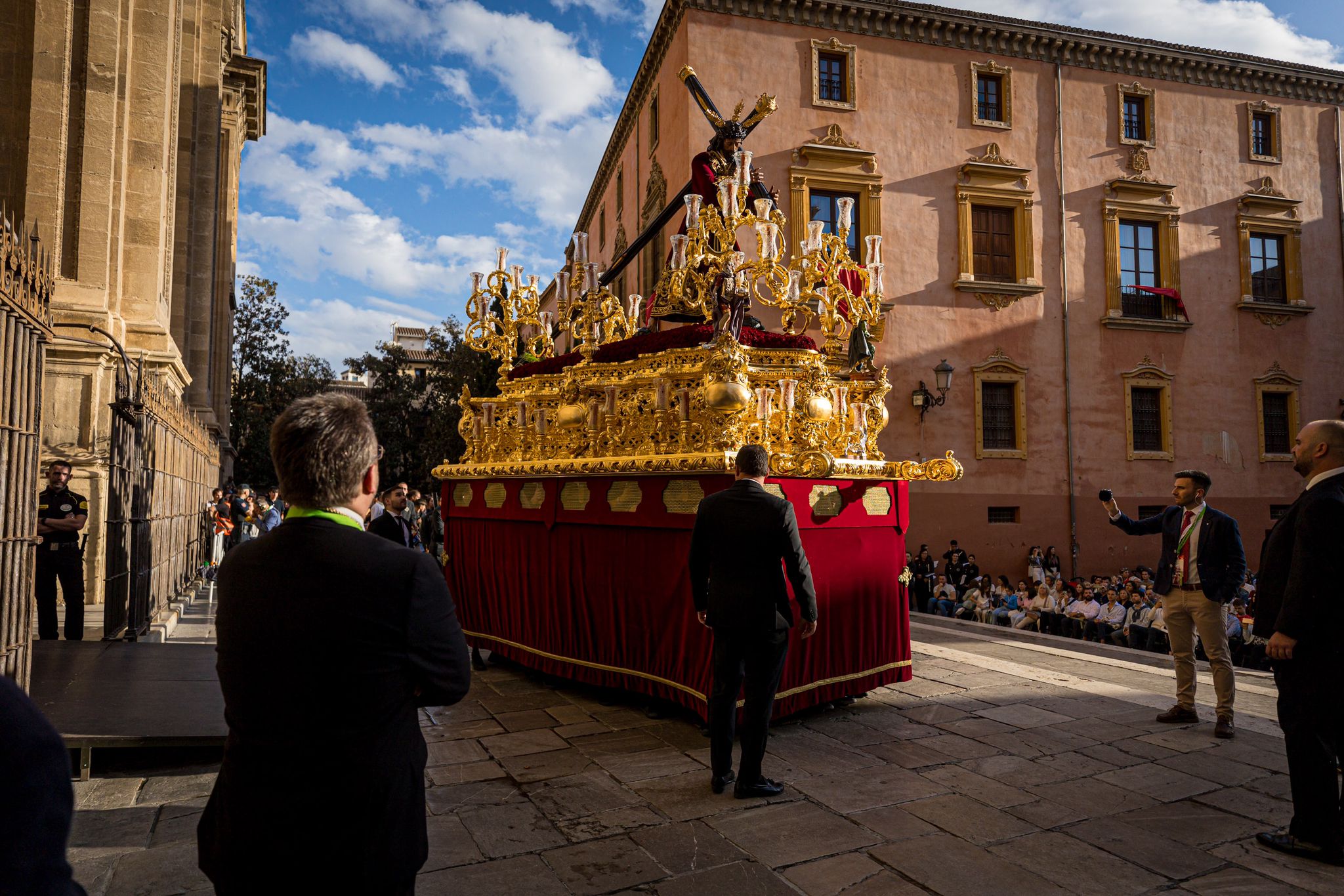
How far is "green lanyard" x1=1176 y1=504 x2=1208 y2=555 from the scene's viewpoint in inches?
226

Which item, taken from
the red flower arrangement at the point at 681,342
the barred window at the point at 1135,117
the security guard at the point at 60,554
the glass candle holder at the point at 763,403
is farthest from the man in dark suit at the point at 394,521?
the barred window at the point at 1135,117

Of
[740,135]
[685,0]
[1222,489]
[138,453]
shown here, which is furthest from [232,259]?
[1222,489]

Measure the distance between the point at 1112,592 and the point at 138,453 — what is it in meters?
11.9

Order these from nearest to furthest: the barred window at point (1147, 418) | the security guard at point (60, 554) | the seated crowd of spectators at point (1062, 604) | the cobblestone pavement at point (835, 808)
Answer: the cobblestone pavement at point (835, 808) < the security guard at point (60, 554) < the seated crowd of spectators at point (1062, 604) < the barred window at point (1147, 418)

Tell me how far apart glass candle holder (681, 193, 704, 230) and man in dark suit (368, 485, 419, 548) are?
3060mm

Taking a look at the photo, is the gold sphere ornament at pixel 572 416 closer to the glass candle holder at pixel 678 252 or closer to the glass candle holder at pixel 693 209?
the glass candle holder at pixel 678 252

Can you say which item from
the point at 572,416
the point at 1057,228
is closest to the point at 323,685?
the point at 572,416

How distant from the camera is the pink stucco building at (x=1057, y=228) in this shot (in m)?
17.8

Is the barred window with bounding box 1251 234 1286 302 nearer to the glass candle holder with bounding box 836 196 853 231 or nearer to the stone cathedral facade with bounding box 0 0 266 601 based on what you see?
the glass candle holder with bounding box 836 196 853 231

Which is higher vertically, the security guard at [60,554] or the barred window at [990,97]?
the barred window at [990,97]

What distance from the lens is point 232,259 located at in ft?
86.9

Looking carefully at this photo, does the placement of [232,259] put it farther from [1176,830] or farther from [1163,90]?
[1176,830]

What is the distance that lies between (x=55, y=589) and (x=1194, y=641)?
907 cm

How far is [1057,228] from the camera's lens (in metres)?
19.0
